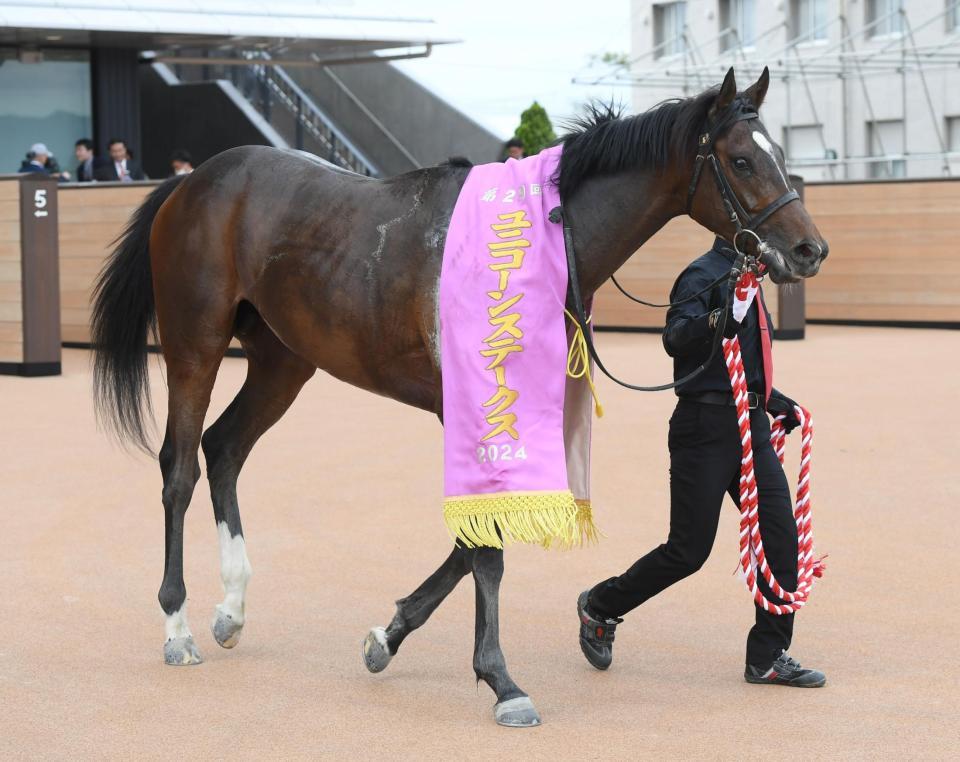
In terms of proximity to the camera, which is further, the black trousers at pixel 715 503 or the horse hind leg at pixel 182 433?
the horse hind leg at pixel 182 433

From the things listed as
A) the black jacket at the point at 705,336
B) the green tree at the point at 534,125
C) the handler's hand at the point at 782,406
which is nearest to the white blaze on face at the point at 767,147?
the black jacket at the point at 705,336

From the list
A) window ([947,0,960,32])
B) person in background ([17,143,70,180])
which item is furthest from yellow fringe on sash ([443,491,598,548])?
window ([947,0,960,32])

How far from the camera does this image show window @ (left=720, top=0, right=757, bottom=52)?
1578 inches

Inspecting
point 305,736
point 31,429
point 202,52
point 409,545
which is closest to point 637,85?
point 202,52

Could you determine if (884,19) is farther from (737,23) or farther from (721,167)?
(721,167)

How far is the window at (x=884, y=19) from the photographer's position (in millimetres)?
35281

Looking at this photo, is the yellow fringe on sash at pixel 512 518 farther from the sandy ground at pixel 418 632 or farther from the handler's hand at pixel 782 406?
the handler's hand at pixel 782 406

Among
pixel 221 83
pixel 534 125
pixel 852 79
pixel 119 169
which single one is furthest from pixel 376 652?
pixel 852 79

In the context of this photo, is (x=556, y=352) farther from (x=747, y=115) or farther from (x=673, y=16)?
(x=673, y=16)

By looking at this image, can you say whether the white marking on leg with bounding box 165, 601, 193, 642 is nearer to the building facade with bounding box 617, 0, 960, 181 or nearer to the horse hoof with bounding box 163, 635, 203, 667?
the horse hoof with bounding box 163, 635, 203, 667

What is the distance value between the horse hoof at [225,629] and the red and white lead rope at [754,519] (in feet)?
6.01

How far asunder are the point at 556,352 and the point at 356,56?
2225 centimetres

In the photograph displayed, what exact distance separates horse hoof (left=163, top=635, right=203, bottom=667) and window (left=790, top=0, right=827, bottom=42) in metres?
35.2

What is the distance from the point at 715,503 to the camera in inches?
186
